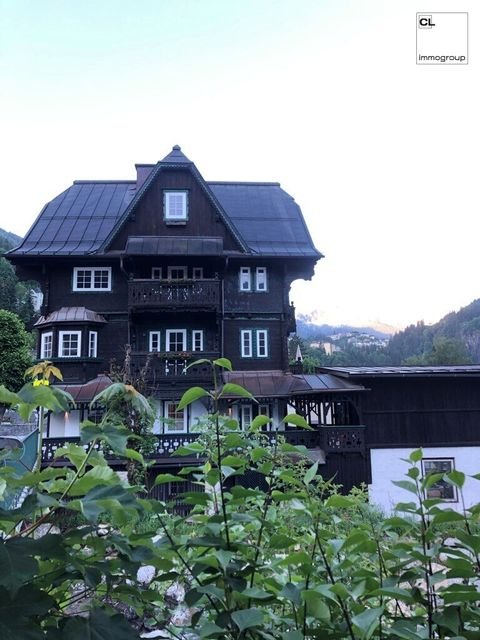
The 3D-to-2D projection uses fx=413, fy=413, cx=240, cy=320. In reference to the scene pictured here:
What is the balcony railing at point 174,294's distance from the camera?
16344 mm

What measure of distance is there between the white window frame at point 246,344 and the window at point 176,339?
2385mm

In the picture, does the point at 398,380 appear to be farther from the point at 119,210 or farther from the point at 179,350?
the point at 119,210

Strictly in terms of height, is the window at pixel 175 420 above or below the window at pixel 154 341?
below

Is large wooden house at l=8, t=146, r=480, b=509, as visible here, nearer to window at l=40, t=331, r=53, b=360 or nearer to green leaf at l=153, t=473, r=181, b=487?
window at l=40, t=331, r=53, b=360

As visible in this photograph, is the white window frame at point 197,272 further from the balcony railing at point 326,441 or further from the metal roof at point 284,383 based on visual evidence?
the balcony railing at point 326,441

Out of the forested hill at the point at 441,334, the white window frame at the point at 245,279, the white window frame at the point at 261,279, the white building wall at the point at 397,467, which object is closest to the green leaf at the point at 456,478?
the white building wall at the point at 397,467

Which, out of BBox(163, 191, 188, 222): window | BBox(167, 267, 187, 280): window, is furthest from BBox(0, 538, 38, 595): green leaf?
BBox(163, 191, 188, 222): window

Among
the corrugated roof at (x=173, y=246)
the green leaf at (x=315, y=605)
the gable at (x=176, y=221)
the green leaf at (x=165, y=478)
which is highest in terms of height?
the gable at (x=176, y=221)

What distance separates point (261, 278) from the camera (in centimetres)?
1800

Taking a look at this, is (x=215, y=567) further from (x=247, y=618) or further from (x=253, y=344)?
(x=253, y=344)

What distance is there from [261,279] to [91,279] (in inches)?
286

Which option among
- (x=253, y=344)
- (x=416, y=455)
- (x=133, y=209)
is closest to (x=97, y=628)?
(x=416, y=455)

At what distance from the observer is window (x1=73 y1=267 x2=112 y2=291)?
17.5m

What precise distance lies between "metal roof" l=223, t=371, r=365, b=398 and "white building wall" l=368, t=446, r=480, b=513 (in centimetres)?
262
